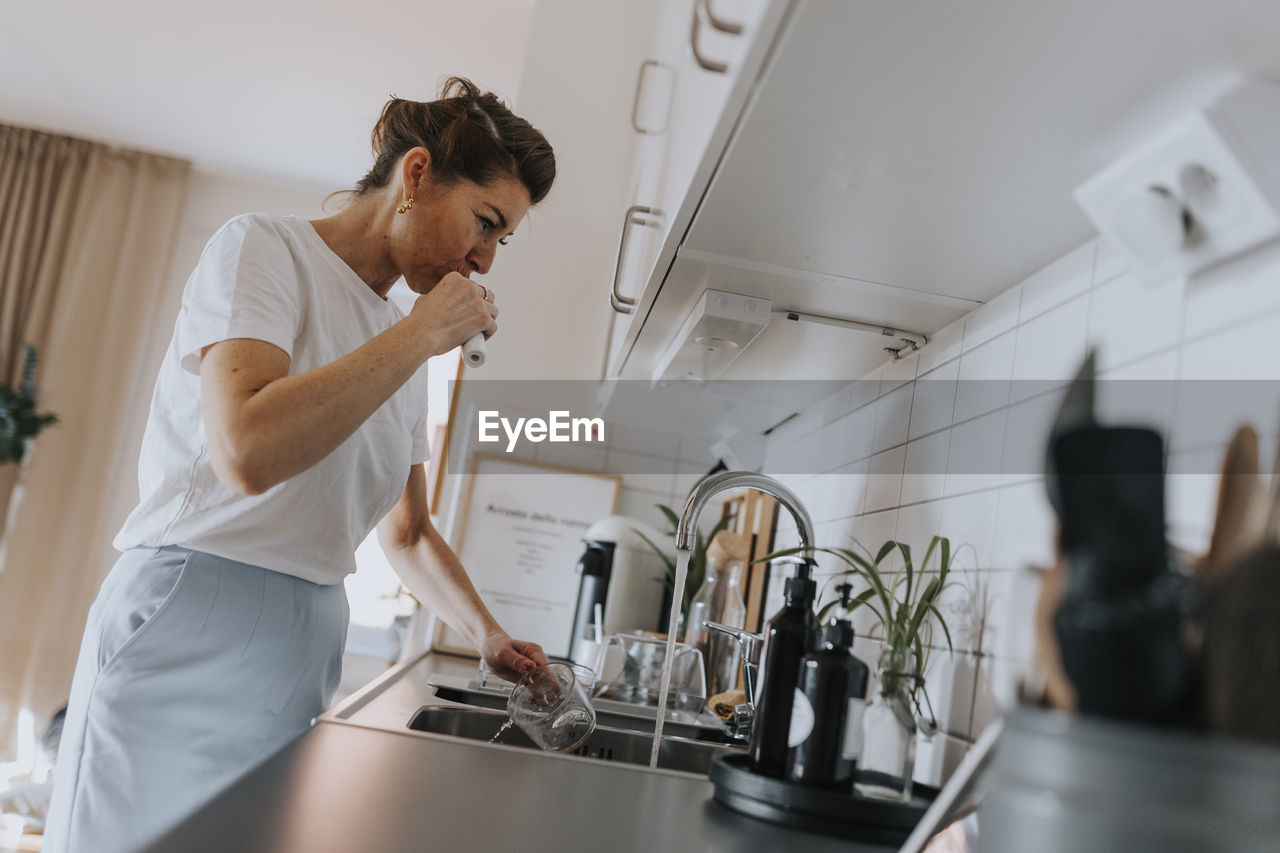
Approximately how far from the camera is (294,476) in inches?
39.8

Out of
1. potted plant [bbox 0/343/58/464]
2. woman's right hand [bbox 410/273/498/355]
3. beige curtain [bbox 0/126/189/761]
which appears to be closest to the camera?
woman's right hand [bbox 410/273/498/355]

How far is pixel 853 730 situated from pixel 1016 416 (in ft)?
1.20

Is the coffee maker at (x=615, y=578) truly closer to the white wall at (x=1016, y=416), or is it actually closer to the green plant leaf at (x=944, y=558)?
the white wall at (x=1016, y=416)

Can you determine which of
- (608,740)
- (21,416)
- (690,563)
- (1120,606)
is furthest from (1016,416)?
(21,416)

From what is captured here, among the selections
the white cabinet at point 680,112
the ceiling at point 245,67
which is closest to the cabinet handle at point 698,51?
the white cabinet at point 680,112

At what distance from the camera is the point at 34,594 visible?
144 inches

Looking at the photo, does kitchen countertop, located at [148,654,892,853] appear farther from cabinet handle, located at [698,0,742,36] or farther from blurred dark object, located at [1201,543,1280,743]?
cabinet handle, located at [698,0,742,36]

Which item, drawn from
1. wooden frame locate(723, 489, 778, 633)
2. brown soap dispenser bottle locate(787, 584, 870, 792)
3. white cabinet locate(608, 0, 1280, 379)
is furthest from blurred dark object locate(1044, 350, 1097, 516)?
wooden frame locate(723, 489, 778, 633)

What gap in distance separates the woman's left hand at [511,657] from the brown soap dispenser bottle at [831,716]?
59 cm

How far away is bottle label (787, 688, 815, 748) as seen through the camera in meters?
0.79

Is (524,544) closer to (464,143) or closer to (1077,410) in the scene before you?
(464,143)

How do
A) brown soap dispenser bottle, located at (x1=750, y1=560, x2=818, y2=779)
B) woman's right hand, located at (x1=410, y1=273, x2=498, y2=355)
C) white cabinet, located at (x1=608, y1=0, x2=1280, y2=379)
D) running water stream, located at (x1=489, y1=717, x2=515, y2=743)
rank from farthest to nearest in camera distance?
running water stream, located at (x1=489, y1=717, x2=515, y2=743)
woman's right hand, located at (x1=410, y1=273, x2=498, y2=355)
brown soap dispenser bottle, located at (x1=750, y1=560, x2=818, y2=779)
white cabinet, located at (x1=608, y1=0, x2=1280, y2=379)

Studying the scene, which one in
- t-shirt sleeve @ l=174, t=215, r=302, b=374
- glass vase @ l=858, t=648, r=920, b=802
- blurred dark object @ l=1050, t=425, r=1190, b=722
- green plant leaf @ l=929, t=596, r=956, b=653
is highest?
t-shirt sleeve @ l=174, t=215, r=302, b=374

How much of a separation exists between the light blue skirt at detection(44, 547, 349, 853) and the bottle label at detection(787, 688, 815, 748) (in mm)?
562
